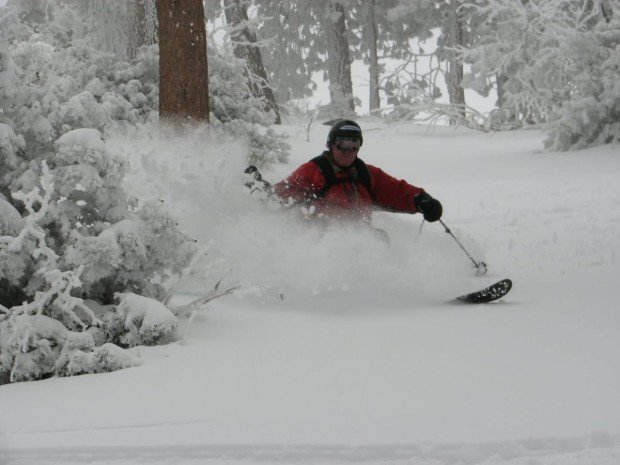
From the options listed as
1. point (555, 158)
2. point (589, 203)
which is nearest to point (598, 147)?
point (555, 158)

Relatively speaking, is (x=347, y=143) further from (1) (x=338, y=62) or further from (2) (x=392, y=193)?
(1) (x=338, y=62)

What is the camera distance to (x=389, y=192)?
6.54 m

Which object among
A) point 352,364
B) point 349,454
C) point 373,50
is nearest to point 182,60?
point 352,364

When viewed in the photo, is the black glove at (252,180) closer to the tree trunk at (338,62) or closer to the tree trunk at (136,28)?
the tree trunk at (136,28)

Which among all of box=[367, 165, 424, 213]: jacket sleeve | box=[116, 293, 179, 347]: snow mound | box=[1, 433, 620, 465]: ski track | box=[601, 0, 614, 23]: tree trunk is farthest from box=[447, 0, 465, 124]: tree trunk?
box=[1, 433, 620, 465]: ski track

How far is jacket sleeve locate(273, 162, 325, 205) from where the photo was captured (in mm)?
6285

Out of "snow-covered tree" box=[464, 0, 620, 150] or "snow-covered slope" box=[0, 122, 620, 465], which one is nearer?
"snow-covered slope" box=[0, 122, 620, 465]

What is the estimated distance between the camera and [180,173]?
238 inches

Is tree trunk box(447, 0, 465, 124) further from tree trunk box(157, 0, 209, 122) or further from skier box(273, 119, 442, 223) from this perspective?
skier box(273, 119, 442, 223)

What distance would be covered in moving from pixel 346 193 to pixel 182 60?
3142 millimetres

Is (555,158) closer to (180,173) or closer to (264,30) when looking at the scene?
(180,173)

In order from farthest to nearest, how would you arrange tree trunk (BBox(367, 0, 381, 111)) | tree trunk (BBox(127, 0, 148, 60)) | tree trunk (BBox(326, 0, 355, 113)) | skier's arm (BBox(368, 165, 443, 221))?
tree trunk (BBox(367, 0, 381, 111))
tree trunk (BBox(326, 0, 355, 113))
tree trunk (BBox(127, 0, 148, 60))
skier's arm (BBox(368, 165, 443, 221))

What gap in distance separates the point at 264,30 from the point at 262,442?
2723 centimetres

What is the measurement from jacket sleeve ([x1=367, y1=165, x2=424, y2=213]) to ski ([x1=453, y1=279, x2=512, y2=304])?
4.92ft
